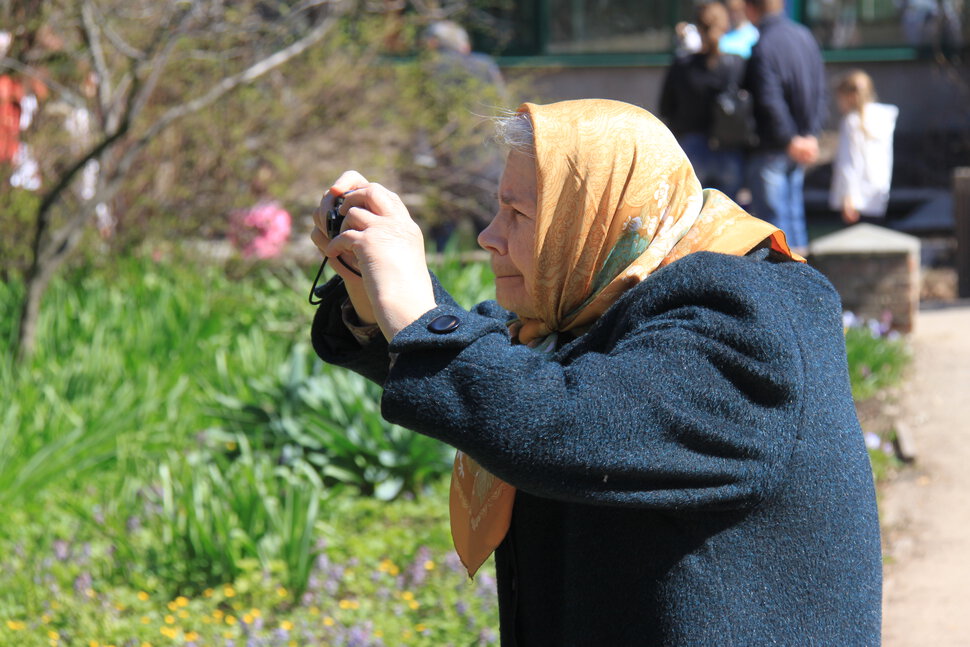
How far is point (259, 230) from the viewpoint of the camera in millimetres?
6703

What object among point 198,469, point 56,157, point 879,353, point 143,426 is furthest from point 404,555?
point 56,157

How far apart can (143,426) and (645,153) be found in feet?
11.7

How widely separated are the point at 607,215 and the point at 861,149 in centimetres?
652

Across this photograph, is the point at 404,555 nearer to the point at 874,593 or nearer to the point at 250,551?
the point at 250,551

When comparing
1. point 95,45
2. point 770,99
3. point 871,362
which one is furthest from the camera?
point 770,99

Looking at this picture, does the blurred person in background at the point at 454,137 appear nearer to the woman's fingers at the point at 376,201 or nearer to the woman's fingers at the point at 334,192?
the woman's fingers at the point at 334,192

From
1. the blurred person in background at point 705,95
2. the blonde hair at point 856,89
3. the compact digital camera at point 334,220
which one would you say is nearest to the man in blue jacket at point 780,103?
the blurred person in background at point 705,95

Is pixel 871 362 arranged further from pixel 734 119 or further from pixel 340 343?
pixel 340 343

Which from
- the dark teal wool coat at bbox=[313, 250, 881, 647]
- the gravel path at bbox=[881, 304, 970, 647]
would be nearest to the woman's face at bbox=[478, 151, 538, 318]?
the dark teal wool coat at bbox=[313, 250, 881, 647]

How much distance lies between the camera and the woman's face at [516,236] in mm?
1732

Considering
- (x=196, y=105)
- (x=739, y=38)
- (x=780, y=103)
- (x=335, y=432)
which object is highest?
(x=196, y=105)

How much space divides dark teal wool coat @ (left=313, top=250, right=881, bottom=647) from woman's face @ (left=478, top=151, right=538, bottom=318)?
0.10 metres

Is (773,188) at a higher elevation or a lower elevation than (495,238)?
lower

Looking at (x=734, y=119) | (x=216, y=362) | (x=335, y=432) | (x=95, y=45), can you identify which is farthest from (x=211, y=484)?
(x=734, y=119)
